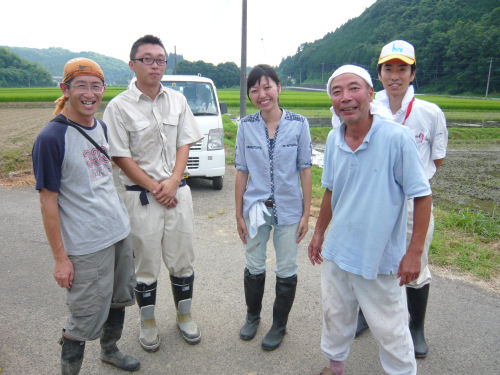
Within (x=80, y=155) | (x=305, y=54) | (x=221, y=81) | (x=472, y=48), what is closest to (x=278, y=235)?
(x=80, y=155)

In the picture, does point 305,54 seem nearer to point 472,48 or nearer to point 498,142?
point 472,48

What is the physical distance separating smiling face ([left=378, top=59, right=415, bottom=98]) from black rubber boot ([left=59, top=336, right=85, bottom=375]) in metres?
2.56

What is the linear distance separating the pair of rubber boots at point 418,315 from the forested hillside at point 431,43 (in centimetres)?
5973

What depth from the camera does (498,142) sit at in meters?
17.2

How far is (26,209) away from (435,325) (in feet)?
18.9

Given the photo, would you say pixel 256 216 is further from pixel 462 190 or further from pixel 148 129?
pixel 462 190

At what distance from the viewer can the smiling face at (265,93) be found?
2486 mm

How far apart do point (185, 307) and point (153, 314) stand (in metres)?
0.24

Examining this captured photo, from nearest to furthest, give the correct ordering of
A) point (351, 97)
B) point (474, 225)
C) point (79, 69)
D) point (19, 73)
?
point (351, 97), point (79, 69), point (474, 225), point (19, 73)

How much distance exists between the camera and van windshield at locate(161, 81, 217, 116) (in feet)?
23.1

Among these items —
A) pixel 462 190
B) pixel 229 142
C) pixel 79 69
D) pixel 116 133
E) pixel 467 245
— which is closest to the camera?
pixel 79 69

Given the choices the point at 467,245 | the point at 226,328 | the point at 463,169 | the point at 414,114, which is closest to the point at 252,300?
the point at 226,328

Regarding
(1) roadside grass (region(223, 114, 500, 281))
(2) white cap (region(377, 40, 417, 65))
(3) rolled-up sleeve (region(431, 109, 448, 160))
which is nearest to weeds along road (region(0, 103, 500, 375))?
(1) roadside grass (region(223, 114, 500, 281))

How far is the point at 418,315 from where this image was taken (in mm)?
2662
